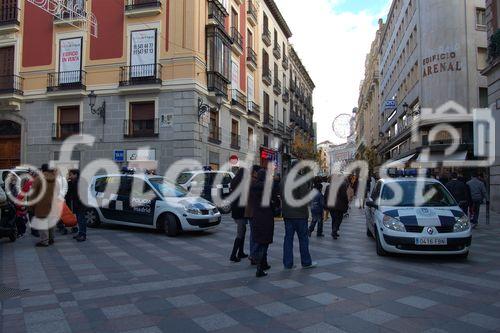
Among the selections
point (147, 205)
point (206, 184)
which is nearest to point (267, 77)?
point (206, 184)

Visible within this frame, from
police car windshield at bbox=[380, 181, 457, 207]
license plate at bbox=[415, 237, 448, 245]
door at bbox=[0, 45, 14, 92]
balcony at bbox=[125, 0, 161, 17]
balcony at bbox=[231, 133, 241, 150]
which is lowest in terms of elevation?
license plate at bbox=[415, 237, 448, 245]

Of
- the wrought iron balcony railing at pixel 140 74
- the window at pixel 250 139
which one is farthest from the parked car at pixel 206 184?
the window at pixel 250 139

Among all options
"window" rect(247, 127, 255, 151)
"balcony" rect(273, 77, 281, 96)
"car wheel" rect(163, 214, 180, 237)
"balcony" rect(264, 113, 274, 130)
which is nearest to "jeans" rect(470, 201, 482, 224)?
"car wheel" rect(163, 214, 180, 237)

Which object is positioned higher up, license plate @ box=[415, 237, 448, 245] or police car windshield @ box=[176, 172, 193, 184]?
police car windshield @ box=[176, 172, 193, 184]

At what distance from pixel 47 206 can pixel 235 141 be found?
778 inches

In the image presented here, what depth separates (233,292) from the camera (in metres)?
5.84

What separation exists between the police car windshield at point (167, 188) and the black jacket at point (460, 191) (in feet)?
26.4

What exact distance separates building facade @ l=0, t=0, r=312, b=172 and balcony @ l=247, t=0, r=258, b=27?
4.94m

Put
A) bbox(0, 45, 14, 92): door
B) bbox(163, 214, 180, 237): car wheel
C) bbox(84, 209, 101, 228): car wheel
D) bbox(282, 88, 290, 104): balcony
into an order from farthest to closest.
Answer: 1. bbox(282, 88, 290, 104): balcony
2. bbox(0, 45, 14, 92): door
3. bbox(84, 209, 101, 228): car wheel
4. bbox(163, 214, 180, 237): car wheel

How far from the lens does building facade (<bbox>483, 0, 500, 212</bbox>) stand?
16.9m

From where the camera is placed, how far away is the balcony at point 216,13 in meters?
23.8

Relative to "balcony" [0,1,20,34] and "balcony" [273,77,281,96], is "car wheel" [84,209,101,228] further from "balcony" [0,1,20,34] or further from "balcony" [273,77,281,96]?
"balcony" [273,77,281,96]

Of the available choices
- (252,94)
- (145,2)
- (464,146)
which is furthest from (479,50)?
(145,2)

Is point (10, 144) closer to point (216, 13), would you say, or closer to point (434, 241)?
point (216, 13)
